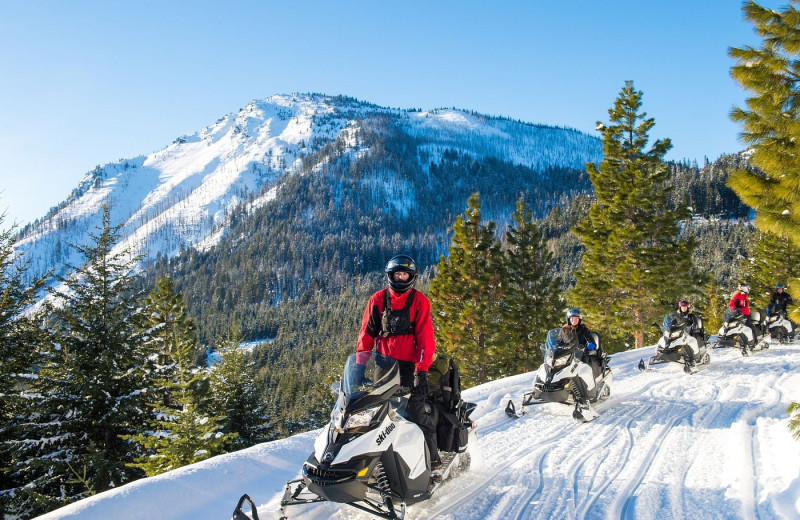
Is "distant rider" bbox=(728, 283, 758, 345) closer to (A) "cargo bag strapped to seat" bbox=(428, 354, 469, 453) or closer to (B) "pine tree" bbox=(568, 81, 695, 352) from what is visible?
(B) "pine tree" bbox=(568, 81, 695, 352)

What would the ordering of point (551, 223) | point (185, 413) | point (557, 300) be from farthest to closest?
point (551, 223) → point (557, 300) → point (185, 413)

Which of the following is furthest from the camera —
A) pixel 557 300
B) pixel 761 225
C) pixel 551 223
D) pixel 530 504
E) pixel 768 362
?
pixel 551 223

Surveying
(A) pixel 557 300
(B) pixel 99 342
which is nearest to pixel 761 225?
(B) pixel 99 342

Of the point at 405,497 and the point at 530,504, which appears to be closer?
the point at 405,497

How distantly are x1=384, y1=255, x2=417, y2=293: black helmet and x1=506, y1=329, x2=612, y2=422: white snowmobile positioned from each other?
460cm

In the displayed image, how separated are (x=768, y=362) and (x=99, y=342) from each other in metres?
18.2

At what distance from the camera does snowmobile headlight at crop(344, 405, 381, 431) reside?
13.5 feet

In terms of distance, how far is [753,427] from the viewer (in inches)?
285

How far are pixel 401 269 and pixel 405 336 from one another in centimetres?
74

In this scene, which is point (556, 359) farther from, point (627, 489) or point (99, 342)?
point (99, 342)

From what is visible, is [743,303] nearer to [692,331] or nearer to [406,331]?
[692,331]

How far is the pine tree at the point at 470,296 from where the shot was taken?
24.4 meters

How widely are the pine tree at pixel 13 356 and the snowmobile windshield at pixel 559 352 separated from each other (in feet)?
36.3

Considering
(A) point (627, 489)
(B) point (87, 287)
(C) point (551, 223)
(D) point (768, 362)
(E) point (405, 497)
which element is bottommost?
(D) point (768, 362)
